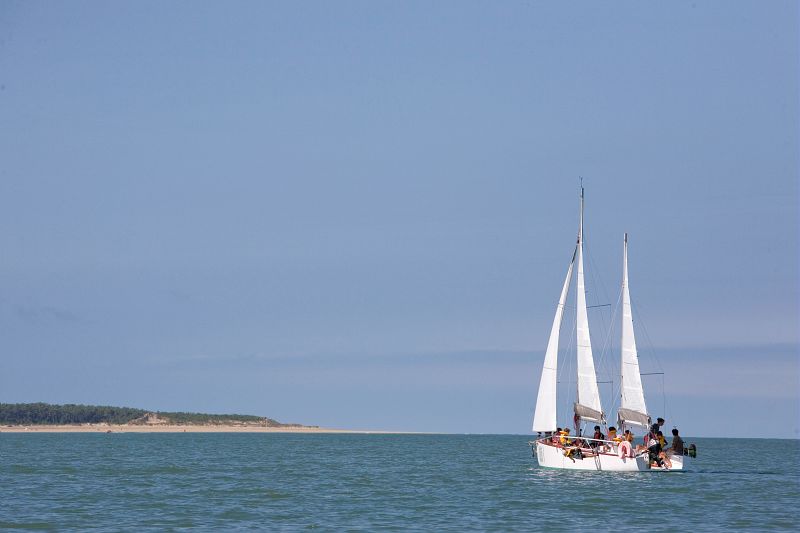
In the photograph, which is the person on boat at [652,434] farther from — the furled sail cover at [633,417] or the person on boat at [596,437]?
the person on boat at [596,437]

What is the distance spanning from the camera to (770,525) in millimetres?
40562

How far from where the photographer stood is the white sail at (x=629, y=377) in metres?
61.6

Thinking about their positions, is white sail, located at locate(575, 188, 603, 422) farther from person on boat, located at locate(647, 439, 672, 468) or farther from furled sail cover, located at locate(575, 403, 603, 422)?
person on boat, located at locate(647, 439, 672, 468)

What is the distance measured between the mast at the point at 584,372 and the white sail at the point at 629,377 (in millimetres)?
1387

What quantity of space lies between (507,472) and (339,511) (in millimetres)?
27350

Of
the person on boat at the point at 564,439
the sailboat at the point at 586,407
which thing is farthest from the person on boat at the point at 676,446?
the person on boat at the point at 564,439

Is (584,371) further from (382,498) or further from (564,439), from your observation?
(382,498)

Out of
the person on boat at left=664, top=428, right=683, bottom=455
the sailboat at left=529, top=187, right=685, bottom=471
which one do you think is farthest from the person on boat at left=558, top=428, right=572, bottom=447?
the person on boat at left=664, top=428, right=683, bottom=455

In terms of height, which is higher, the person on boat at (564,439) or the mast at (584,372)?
the mast at (584,372)

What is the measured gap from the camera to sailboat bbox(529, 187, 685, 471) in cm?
6009

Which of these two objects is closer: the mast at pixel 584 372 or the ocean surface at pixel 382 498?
the ocean surface at pixel 382 498

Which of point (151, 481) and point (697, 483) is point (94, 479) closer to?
point (151, 481)

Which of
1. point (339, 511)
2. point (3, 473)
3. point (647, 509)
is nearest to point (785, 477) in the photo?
point (647, 509)

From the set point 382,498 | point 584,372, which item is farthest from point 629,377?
point 382,498
